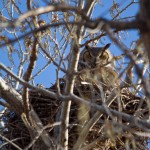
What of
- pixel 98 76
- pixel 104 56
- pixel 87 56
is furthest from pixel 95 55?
pixel 98 76

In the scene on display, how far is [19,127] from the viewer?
407 cm

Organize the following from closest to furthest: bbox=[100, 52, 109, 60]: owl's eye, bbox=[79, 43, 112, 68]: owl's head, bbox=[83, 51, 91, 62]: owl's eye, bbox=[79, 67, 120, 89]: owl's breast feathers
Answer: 1. bbox=[79, 67, 120, 89]: owl's breast feathers
2. bbox=[79, 43, 112, 68]: owl's head
3. bbox=[83, 51, 91, 62]: owl's eye
4. bbox=[100, 52, 109, 60]: owl's eye

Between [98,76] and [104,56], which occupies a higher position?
[104,56]

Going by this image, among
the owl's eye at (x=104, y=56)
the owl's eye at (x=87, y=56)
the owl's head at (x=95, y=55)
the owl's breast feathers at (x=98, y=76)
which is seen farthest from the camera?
the owl's eye at (x=104, y=56)

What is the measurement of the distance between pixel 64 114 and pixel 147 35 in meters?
2.13

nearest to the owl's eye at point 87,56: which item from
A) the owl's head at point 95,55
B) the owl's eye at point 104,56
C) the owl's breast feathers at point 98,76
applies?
the owl's head at point 95,55

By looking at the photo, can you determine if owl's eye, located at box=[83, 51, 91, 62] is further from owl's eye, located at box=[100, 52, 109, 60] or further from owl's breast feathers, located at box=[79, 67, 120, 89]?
owl's breast feathers, located at box=[79, 67, 120, 89]

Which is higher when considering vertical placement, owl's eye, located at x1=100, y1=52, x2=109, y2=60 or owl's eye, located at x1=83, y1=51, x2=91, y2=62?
owl's eye, located at x1=83, y1=51, x2=91, y2=62

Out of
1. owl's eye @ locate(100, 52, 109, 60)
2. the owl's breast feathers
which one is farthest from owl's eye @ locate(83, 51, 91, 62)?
the owl's breast feathers

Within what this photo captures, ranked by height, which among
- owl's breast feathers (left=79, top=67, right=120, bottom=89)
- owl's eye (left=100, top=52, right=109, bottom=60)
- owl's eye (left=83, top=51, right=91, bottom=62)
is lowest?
owl's breast feathers (left=79, top=67, right=120, bottom=89)

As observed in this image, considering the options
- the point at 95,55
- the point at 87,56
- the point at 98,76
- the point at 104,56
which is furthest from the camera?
the point at 104,56

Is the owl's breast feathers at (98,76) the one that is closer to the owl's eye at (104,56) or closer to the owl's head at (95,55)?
the owl's head at (95,55)

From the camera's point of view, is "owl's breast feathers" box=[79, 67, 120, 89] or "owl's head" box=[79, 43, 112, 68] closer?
"owl's breast feathers" box=[79, 67, 120, 89]

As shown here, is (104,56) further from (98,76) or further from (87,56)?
(98,76)
